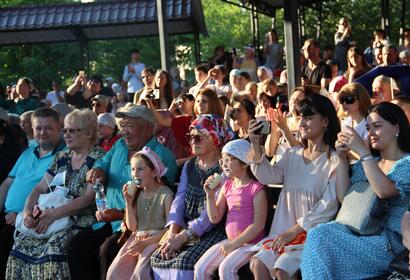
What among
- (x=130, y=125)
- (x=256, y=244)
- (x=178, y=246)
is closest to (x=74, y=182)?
(x=130, y=125)

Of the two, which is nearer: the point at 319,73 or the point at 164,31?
the point at 164,31

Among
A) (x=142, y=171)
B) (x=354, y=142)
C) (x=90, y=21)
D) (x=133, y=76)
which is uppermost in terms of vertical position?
(x=90, y=21)

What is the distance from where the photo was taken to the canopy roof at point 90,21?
757 inches

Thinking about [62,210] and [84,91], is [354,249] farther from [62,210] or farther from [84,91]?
[84,91]

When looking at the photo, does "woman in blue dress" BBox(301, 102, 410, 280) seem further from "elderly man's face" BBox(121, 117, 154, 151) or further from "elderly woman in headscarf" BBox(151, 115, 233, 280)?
"elderly man's face" BBox(121, 117, 154, 151)

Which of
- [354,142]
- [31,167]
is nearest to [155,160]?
[31,167]

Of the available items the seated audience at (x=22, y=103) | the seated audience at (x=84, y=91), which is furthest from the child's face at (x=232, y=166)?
the seated audience at (x=22, y=103)

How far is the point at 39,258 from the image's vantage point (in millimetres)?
7090

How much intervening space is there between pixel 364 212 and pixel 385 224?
160 mm

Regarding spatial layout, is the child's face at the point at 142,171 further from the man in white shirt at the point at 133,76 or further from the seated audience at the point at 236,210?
the man in white shirt at the point at 133,76

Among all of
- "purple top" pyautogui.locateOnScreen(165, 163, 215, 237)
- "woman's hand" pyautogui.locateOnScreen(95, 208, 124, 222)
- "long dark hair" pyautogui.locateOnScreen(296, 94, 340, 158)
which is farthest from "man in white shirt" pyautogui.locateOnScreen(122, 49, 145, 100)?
"long dark hair" pyautogui.locateOnScreen(296, 94, 340, 158)

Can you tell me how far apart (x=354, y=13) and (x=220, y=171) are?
109ft

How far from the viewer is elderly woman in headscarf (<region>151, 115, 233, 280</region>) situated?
6.34 meters

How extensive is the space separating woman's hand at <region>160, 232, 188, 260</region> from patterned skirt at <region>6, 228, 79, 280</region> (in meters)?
1.07
